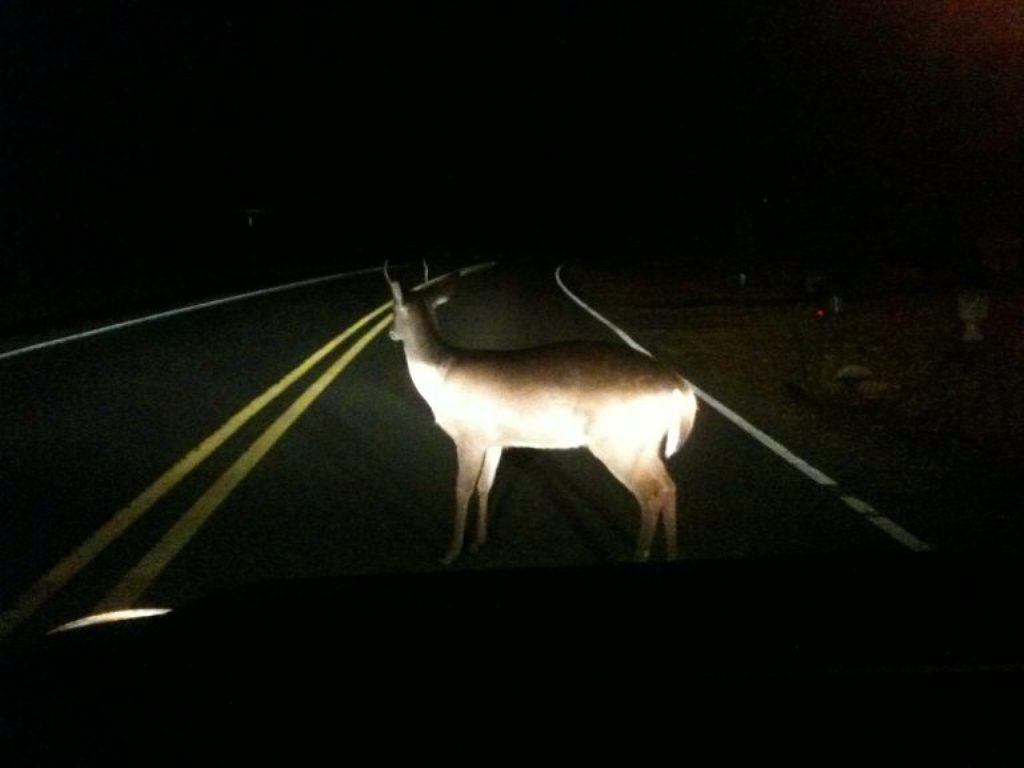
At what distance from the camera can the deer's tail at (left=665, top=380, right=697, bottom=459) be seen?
23.2ft

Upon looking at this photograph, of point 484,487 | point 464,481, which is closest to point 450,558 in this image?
point 464,481

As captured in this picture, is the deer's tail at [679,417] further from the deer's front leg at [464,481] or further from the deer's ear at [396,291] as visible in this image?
the deer's ear at [396,291]

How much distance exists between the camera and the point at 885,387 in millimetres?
14203

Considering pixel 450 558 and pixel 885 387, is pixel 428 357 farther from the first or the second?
pixel 885 387

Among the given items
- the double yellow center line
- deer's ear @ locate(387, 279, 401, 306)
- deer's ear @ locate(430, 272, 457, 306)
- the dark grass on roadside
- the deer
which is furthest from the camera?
the dark grass on roadside

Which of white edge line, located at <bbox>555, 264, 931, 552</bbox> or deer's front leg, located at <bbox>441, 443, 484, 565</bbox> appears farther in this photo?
white edge line, located at <bbox>555, 264, 931, 552</bbox>

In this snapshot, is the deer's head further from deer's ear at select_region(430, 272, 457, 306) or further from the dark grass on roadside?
the dark grass on roadside

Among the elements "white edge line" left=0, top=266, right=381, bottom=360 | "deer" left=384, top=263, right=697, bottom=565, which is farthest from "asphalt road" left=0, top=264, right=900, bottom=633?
"white edge line" left=0, top=266, right=381, bottom=360

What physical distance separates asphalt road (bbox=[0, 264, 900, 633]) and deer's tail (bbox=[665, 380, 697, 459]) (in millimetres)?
A: 673

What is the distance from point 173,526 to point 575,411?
109 inches

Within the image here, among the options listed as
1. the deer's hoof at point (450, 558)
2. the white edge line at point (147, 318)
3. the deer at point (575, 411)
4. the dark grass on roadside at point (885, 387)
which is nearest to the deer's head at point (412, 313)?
the deer at point (575, 411)

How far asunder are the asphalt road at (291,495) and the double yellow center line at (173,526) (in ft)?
0.08

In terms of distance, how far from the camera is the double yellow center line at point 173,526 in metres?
6.68

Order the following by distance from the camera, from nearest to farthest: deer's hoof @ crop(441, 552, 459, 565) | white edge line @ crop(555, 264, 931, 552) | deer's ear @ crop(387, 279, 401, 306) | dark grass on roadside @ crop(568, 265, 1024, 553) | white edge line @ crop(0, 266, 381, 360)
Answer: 1. deer's hoof @ crop(441, 552, 459, 565)
2. white edge line @ crop(555, 264, 931, 552)
3. deer's ear @ crop(387, 279, 401, 306)
4. dark grass on roadside @ crop(568, 265, 1024, 553)
5. white edge line @ crop(0, 266, 381, 360)
